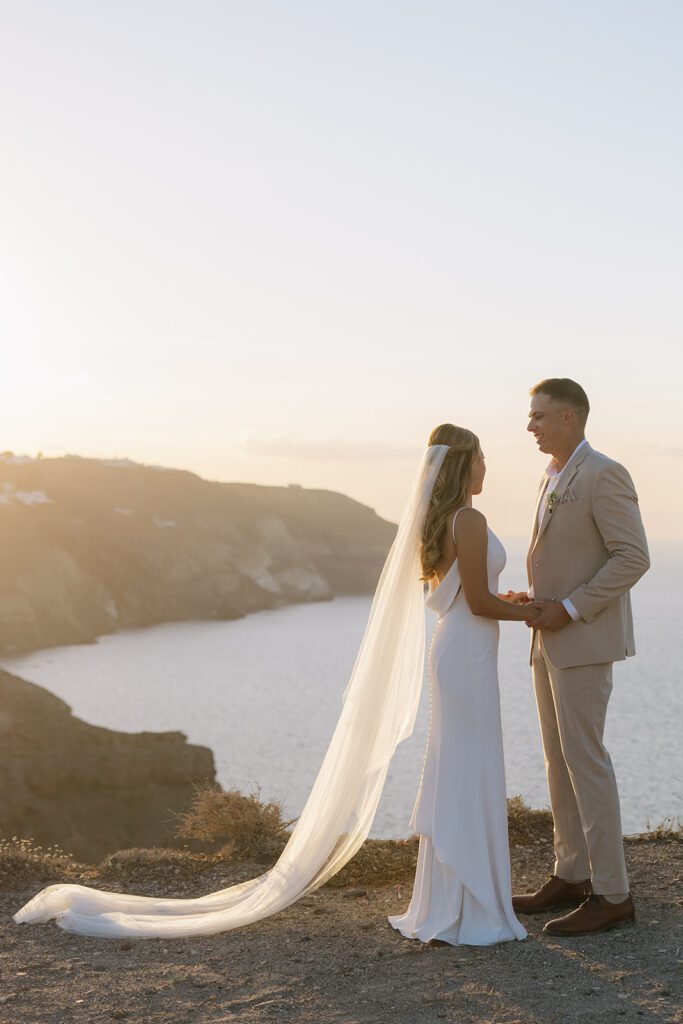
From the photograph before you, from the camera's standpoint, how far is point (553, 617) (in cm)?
480

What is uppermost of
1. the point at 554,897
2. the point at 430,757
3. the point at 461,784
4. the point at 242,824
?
the point at 430,757

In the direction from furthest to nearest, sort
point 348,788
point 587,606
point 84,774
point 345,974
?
point 84,774 → point 348,788 → point 587,606 → point 345,974

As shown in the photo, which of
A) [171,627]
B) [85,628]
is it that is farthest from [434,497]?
[171,627]

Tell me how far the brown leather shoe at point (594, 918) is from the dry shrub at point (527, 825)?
5.51 ft

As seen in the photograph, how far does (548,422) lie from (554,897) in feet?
8.12

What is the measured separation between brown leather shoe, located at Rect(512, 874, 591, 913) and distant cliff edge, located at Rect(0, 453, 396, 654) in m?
82.3

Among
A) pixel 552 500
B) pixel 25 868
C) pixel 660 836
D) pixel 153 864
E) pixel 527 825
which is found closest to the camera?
pixel 552 500

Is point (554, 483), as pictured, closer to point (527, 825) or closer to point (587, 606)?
point (587, 606)

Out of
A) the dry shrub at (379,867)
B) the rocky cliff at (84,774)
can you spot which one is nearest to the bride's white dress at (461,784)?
the dry shrub at (379,867)

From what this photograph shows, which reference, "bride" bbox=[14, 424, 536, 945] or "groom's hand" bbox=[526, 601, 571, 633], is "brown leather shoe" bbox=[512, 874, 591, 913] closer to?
"bride" bbox=[14, 424, 536, 945]

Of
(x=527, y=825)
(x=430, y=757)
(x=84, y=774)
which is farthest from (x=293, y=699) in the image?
(x=430, y=757)

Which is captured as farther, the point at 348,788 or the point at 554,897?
the point at 348,788

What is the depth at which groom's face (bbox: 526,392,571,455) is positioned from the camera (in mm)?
4883

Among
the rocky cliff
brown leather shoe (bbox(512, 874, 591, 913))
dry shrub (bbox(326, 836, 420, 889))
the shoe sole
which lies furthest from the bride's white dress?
the rocky cliff
